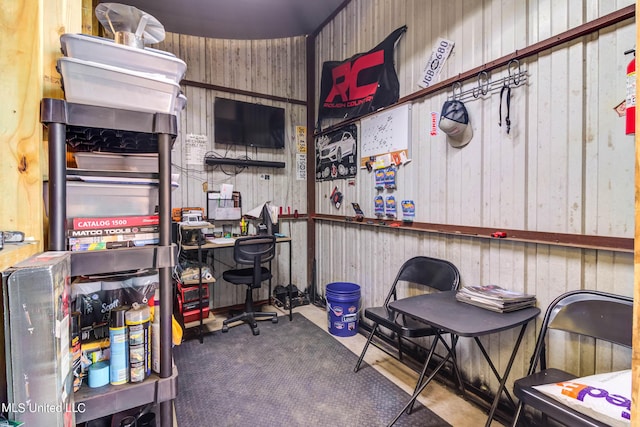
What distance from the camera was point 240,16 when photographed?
309 cm

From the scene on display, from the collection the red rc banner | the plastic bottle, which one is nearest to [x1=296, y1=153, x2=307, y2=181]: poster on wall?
the red rc banner

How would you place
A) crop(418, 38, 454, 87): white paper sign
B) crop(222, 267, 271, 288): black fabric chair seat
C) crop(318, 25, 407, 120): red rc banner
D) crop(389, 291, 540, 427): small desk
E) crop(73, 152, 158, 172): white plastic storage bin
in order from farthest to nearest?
crop(222, 267, 271, 288): black fabric chair seat
crop(318, 25, 407, 120): red rc banner
crop(418, 38, 454, 87): white paper sign
crop(389, 291, 540, 427): small desk
crop(73, 152, 158, 172): white plastic storage bin

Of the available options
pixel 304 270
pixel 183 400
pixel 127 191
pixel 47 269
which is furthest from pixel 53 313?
pixel 304 270

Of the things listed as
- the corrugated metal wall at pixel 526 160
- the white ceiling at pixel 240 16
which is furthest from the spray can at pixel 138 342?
the white ceiling at pixel 240 16

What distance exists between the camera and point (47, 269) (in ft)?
1.97

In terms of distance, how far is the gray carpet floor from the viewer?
1.88 metres

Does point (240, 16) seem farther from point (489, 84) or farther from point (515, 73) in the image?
point (515, 73)

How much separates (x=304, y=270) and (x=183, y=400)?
2.27 metres

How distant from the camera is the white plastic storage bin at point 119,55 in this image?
833 mm

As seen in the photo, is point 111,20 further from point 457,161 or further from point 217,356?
point 217,356

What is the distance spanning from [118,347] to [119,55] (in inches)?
33.0

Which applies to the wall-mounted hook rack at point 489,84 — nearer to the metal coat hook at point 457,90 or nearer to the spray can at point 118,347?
the metal coat hook at point 457,90

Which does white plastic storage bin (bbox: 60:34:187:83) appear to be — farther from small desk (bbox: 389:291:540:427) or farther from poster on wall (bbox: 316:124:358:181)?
poster on wall (bbox: 316:124:358:181)

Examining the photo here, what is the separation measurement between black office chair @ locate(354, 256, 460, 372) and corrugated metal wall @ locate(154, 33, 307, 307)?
187cm
